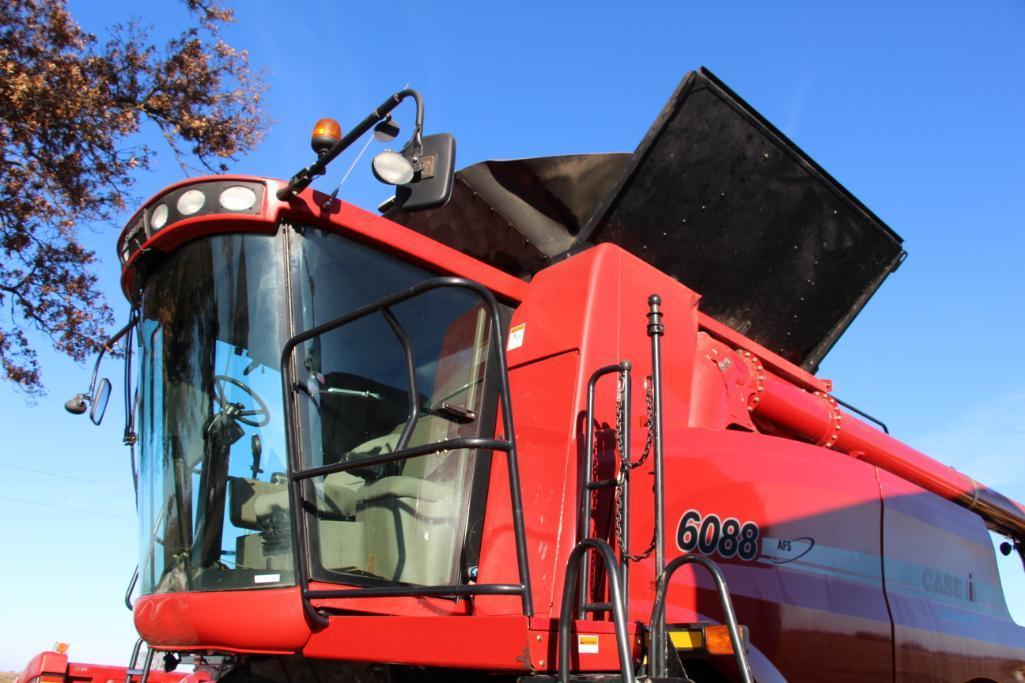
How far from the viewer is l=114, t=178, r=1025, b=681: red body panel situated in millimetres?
3135

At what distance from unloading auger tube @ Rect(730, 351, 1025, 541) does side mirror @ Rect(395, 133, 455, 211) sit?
201 centimetres

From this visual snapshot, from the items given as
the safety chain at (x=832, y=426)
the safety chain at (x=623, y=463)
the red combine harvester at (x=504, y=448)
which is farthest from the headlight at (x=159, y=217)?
the safety chain at (x=832, y=426)

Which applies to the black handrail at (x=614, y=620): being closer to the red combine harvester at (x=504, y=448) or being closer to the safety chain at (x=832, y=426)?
the red combine harvester at (x=504, y=448)

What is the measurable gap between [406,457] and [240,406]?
902 mm

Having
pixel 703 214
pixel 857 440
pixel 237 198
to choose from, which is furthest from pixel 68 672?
pixel 857 440

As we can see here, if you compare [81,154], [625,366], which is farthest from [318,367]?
[81,154]

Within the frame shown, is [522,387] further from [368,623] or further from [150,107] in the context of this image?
[150,107]

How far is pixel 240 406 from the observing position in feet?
11.0

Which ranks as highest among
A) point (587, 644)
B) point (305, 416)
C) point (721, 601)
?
point (305, 416)

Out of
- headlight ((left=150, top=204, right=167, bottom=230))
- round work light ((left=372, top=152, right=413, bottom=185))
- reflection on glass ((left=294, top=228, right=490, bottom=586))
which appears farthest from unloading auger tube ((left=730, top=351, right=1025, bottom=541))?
headlight ((left=150, top=204, right=167, bottom=230))

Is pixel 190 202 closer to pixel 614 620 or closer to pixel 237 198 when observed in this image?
pixel 237 198

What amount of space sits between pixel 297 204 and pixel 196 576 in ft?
4.76

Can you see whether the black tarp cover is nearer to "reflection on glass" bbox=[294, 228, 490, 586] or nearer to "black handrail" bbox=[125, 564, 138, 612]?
"reflection on glass" bbox=[294, 228, 490, 586]

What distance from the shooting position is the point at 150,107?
32.1 feet
